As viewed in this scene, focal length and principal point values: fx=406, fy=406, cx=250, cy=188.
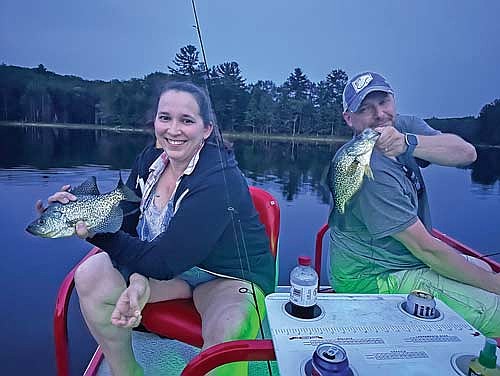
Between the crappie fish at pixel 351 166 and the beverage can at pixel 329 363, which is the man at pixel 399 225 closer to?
the crappie fish at pixel 351 166

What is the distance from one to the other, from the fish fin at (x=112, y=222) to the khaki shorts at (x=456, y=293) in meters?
0.91

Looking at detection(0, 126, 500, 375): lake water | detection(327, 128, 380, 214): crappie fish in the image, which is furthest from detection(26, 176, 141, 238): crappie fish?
detection(327, 128, 380, 214): crappie fish

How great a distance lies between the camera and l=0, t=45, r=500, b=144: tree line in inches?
57.8

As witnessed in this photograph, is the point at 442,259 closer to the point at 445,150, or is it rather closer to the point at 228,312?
the point at 445,150

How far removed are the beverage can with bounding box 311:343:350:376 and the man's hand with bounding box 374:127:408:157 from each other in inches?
30.2

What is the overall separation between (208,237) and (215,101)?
0.48m

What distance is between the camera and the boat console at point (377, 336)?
0.76 metres

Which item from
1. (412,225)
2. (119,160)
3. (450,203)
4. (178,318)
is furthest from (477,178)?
(119,160)

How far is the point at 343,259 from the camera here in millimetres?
1500

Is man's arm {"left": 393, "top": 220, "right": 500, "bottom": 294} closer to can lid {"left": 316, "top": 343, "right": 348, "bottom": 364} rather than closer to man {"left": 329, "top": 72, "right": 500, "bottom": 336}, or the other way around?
man {"left": 329, "top": 72, "right": 500, "bottom": 336}

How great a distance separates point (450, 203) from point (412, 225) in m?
1.02

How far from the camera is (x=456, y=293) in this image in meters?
1.34

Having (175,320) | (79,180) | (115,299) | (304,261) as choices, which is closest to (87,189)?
(79,180)

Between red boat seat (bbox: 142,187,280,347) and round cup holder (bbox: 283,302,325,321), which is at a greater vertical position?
round cup holder (bbox: 283,302,325,321)
